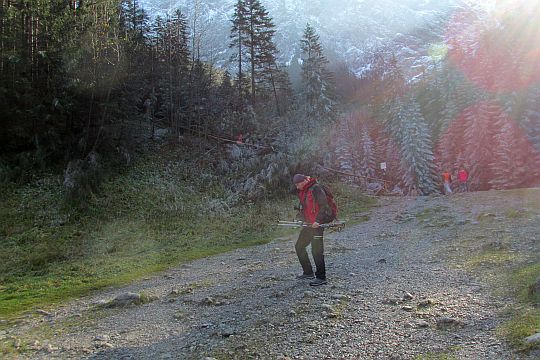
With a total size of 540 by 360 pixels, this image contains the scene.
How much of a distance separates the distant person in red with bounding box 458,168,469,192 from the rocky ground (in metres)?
19.1

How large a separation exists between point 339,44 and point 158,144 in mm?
160736

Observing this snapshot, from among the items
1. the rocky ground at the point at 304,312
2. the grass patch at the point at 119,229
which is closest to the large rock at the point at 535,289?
the rocky ground at the point at 304,312

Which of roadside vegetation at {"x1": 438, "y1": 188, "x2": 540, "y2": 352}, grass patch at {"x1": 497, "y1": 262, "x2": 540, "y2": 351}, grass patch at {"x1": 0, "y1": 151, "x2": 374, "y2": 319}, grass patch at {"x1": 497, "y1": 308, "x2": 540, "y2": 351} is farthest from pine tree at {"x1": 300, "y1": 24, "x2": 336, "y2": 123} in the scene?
grass patch at {"x1": 497, "y1": 308, "x2": 540, "y2": 351}

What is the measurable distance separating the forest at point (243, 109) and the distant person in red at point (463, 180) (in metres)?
0.91

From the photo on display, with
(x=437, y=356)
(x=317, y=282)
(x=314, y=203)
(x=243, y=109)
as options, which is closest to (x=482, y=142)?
(x=243, y=109)

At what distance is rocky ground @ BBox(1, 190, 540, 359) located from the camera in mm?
5352

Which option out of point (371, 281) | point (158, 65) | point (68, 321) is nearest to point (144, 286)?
point (68, 321)

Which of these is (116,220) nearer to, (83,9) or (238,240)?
(238,240)

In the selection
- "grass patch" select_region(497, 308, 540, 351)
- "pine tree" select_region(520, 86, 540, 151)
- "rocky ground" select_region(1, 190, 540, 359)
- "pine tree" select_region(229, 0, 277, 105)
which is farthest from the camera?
"pine tree" select_region(229, 0, 277, 105)

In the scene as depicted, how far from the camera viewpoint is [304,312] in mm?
6691

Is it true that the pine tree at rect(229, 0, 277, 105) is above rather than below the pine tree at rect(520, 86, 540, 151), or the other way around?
above

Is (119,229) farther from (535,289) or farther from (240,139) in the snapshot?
(240,139)

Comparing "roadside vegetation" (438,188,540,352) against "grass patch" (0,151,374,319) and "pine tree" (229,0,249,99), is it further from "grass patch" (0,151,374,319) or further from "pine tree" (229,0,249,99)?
"pine tree" (229,0,249,99)

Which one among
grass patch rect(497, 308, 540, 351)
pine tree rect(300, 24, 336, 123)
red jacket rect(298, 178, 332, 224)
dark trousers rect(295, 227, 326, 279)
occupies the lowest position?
grass patch rect(497, 308, 540, 351)
